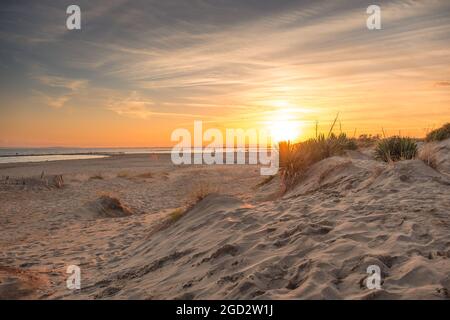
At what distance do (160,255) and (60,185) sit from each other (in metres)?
13.5

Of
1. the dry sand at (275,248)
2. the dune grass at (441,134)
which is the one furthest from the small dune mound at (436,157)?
the dune grass at (441,134)

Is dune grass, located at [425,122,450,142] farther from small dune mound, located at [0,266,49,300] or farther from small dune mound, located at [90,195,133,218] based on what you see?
small dune mound, located at [0,266,49,300]

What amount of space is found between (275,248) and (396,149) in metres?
7.19

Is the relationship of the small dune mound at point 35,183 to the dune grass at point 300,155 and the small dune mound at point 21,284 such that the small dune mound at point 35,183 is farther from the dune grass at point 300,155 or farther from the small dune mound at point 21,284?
the small dune mound at point 21,284

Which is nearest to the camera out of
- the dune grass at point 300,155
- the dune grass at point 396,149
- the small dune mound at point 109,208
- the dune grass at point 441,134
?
the dune grass at point 396,149

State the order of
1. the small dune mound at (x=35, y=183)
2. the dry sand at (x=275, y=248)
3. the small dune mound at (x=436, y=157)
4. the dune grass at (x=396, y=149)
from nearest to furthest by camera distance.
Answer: the dry sand at (x=275, y=248) → the small dune mound at (x=436, y=157) → the dune grass at (x=396, y=149) → the small dune mound at (x=35, y=183)

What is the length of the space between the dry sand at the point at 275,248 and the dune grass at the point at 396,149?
92 centimetres

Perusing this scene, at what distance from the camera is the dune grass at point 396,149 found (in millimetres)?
9781

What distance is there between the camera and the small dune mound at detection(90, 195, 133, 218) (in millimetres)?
12461

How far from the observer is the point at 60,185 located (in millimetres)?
17484

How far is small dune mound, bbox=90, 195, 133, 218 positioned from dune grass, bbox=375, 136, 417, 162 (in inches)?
332

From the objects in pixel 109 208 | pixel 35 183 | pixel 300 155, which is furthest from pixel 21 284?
pixel 35 183
